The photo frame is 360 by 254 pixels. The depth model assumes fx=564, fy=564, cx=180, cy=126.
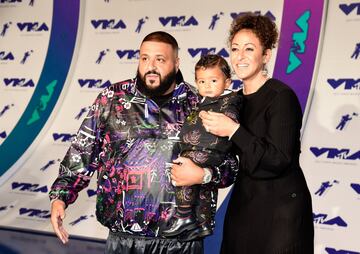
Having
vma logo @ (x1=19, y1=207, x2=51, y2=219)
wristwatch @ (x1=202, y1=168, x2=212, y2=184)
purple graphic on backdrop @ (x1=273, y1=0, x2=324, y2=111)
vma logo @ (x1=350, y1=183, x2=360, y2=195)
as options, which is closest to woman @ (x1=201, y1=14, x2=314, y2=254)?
wristwatch @ (x1=202, y1=168, x2=212, y2=184)

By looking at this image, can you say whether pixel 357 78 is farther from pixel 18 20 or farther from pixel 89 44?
pixel 18 20

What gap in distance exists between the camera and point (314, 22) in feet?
14.0

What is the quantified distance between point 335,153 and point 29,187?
2.98m

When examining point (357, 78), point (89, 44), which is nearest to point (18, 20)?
point (89, 44)

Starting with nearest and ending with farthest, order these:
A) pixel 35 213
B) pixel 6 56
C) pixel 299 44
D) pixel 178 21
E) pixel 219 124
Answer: pixel 219 124 → pixel 299 44 → pixel 178 21 → pixel 35 213 → pixel 6 56

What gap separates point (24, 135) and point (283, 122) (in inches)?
164

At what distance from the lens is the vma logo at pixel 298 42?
4.30 m

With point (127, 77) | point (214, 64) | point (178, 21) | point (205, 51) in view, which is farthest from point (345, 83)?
point (214, 64)

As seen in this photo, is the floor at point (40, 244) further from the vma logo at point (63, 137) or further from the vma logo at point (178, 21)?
the vma logo at point (178, 21)

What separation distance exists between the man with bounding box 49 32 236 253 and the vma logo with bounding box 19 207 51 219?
3.26 metres

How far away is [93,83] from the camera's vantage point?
530 cm

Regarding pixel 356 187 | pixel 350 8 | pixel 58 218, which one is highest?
pixel 350 8

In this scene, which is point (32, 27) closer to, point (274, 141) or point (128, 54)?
point (128, 54)

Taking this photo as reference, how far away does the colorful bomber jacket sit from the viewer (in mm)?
2137
